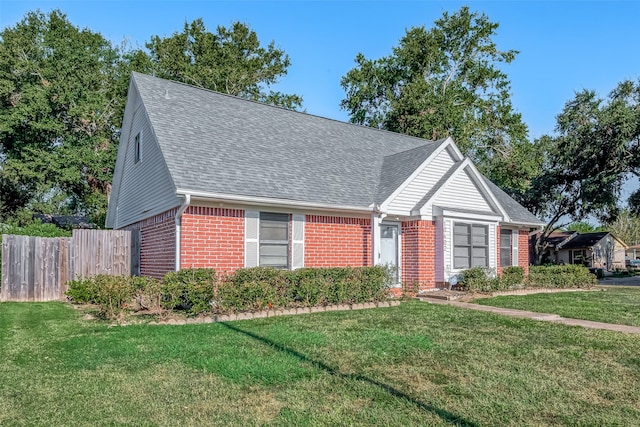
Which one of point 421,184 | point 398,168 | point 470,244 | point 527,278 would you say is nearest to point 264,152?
point 398,168

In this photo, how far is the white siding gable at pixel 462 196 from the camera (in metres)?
14.6

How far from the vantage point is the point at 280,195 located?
1197 cm

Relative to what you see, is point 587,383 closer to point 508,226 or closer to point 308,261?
point 308,261

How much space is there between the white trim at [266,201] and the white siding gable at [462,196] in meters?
2.67

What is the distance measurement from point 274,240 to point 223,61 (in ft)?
77.6

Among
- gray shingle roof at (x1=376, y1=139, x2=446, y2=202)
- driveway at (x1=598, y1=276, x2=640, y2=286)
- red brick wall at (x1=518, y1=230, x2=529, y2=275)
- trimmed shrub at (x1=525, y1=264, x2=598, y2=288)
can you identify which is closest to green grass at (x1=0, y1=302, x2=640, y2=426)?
gray shingle roof at (x1=376, y1=139, x2=446, y2=202)

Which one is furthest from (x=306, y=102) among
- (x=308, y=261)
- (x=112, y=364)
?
(x=112, y=364)

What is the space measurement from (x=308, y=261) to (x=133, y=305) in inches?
184

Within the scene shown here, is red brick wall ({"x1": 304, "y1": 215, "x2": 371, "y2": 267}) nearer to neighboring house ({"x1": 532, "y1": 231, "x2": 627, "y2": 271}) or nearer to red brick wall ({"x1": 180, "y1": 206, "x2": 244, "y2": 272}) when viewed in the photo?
red brick wall ({"x1": 180, "y1": 206, "x2": 244, "y2": 272})

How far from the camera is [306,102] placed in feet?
111

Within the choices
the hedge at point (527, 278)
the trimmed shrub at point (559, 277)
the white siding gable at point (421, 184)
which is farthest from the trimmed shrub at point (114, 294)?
the trimmed shrub at point (559, 277)

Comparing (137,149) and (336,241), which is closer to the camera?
(336,241)

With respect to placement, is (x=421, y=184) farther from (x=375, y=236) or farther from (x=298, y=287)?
(x=298, y=287)

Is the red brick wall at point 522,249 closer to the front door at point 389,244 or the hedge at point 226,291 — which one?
the front door at point 389,244
